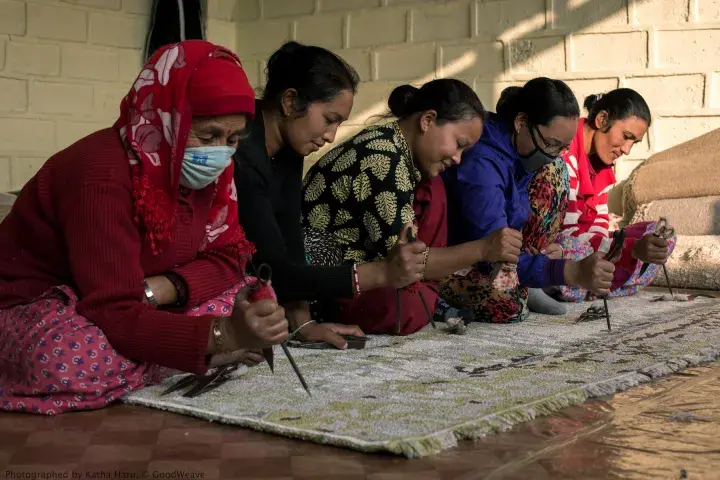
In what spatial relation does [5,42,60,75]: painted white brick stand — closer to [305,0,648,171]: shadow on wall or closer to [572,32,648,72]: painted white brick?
[305,0,648,171]: shadow on wall

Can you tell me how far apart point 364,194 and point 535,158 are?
892 millimetres

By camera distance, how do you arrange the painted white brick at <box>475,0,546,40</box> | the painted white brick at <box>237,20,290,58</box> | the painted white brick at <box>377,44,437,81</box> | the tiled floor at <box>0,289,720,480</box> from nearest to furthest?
the tiled floor at <box>0,289,720,480</box>
the painted white brick at <box>475,0,546,40</box>
the painted white brick at <box>377,44,437,81</box>
the painted white brick at <box>237,20,290,58</box>

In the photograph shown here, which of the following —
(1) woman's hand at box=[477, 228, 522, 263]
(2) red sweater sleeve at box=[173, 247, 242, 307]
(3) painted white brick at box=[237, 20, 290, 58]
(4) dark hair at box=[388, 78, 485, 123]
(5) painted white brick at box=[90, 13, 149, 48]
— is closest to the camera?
(2) red sweater sleeve at box=[173, 247, 242, 307]

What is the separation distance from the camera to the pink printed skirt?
7.52 ft

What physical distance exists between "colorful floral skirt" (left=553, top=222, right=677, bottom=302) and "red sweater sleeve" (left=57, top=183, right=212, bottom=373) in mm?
2793

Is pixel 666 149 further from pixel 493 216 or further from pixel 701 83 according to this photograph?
pixel 493 216

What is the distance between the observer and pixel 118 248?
89.7 inches

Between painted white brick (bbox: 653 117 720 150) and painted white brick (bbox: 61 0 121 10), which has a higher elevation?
painted white brick (bbox: 61 0 121 10)

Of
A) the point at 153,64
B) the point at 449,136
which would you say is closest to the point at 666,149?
the point at 449,136

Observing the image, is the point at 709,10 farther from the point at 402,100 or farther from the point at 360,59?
the point at 402,100

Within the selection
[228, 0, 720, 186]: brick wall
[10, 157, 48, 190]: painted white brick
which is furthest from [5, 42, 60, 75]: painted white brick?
[228, 0, 720, 186]: brick wall

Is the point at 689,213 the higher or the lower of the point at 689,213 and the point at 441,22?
the lower

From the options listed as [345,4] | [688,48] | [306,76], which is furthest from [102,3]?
[688,48]

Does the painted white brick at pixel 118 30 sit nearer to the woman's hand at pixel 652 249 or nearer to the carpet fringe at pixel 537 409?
the woman's hand at pixel 652 249
